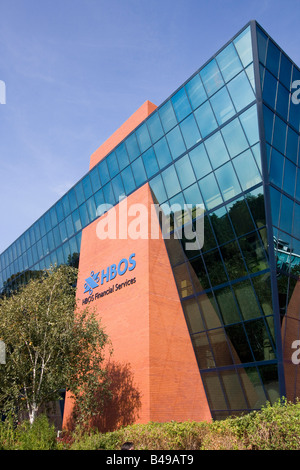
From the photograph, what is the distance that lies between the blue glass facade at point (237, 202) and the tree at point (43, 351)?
6714mm

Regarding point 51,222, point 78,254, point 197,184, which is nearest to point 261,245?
point 197,184

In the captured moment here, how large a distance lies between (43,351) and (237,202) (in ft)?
41.6

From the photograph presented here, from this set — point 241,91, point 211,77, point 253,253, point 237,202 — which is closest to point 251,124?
point 241,91

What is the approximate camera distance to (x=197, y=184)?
852 inches

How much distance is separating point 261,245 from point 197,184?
5.75 metres

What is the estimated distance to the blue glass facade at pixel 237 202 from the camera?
18.0 metres

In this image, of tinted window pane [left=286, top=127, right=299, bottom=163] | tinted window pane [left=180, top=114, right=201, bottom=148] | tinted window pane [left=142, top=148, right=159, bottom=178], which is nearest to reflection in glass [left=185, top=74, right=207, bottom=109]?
tinted window pane [left=180, top=114, right=201, bottom=148]

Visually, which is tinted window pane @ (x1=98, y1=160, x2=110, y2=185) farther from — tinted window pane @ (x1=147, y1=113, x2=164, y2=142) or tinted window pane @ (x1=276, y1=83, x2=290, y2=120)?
tinted window pane @ (x1=276, y1=83, x2=290, y2=120)

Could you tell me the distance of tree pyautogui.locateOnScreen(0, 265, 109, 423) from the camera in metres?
17.1

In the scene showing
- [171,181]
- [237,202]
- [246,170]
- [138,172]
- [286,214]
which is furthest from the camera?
[138,172]

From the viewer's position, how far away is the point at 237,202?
19.3 m

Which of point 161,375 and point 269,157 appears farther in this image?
point 161,375

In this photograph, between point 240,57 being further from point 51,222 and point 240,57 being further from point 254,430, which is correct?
point 51,222

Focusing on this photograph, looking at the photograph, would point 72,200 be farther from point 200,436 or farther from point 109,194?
point 200,436
